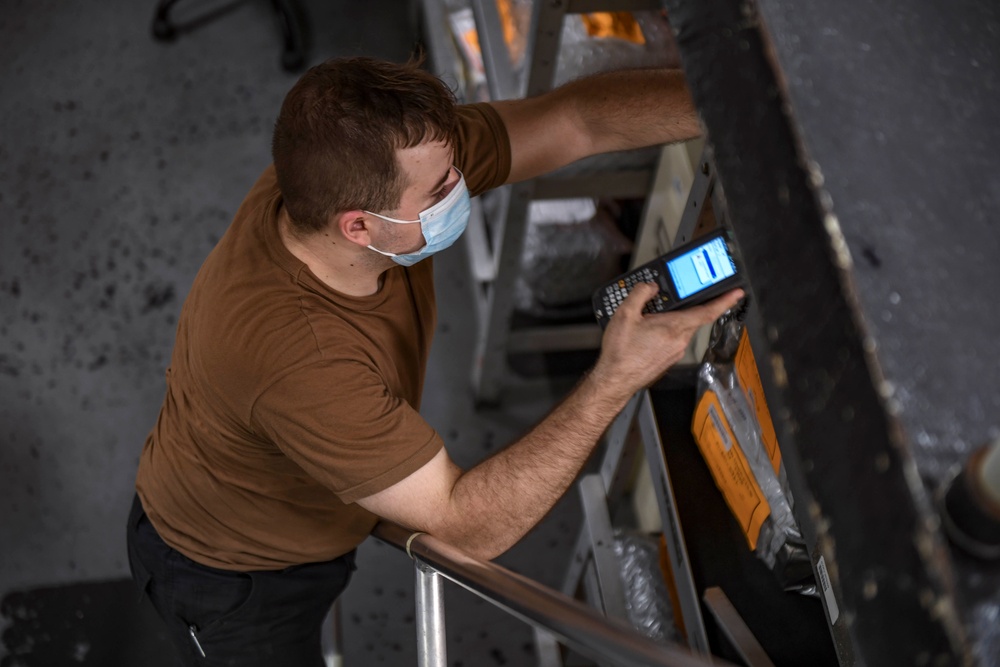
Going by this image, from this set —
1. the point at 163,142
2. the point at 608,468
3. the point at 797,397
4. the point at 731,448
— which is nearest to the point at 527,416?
the point at 608,468

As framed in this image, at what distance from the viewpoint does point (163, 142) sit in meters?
3.39

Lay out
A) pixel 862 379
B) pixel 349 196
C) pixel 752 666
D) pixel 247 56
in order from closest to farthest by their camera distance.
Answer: pixel 862 379 → pixel 752 666 → pixel 349 196 → pixel 247 56

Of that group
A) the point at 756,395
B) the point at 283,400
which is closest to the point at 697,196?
the point at 756,395

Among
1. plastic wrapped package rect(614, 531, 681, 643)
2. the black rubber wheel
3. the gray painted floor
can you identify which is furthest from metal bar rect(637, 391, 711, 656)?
the black rubber wheel

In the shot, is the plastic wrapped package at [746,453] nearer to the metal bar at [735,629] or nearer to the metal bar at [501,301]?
the metal bar at [735,629]

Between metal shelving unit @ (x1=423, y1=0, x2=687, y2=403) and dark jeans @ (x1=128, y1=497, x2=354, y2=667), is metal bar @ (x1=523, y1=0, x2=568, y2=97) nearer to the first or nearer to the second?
metal shelving unit @ (x1=423, y1=0, x2=687, y2=403)

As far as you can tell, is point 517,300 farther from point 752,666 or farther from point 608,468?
point 752,666

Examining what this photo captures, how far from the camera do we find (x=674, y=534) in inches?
56.0

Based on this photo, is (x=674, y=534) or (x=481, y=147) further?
(x=481, y=147)

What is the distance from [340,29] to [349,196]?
106 inches

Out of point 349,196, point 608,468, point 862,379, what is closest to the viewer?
point 862,379

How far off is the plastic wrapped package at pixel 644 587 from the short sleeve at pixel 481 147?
2.36 ft

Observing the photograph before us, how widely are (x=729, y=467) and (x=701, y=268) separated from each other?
1.11 ft

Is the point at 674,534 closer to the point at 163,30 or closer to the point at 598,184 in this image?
the point at 598,184
